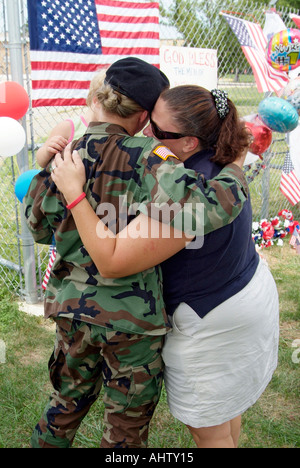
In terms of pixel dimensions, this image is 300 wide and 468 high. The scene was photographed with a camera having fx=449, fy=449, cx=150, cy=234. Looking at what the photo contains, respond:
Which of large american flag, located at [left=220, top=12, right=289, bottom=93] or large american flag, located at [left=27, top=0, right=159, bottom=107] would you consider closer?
large american flag, located at [left=27, top=0, right=159, bottom=107]

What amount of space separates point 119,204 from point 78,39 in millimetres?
2517

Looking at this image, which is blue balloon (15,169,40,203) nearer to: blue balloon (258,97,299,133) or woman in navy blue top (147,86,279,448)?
woman in navy blue top (147,86,279,448)

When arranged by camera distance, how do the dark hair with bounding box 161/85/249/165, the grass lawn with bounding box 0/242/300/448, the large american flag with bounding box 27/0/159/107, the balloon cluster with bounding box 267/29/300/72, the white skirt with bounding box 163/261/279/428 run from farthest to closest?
the balloon cluster with bounding box 267/29/300/72 → the large american flag with bounding box 27/0/159/107 → the grass lawn with bounding box 0/242/300/448 → the white skirt with bounding box 163/261/279/428 → the dark hair with bounding box 161/85/249/165

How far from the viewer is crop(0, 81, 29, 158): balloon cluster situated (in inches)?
94.7

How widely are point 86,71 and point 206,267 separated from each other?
2591mm

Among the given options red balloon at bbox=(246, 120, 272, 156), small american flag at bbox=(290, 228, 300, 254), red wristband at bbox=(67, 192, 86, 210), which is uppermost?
red wristband at bbox=(67, 192, 86, 210)

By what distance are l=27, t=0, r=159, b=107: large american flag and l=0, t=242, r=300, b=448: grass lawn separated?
5.93 ft

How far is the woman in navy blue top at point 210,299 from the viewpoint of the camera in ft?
5.47

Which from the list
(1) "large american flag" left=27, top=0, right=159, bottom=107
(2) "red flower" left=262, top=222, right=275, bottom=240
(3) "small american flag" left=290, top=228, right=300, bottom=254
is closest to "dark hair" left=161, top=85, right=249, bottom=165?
(1) "large american flag" left=27, top=0, right=159, bottom=107

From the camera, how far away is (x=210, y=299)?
1.72 metres

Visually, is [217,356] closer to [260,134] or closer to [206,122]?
[206,122]

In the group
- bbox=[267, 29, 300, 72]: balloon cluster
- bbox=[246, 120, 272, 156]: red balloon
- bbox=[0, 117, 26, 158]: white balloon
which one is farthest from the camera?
bbox=[267, 29, 300, 72]: balloon cluster

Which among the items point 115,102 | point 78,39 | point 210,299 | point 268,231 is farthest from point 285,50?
point 210,299
